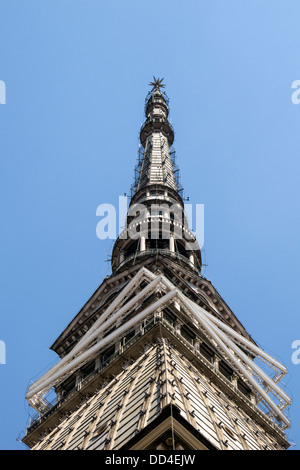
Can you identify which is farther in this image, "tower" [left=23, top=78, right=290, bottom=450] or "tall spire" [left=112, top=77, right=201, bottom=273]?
"tall spire" [left=112, top=77, right=201, bottom=273]

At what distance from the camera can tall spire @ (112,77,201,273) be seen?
7475 cm

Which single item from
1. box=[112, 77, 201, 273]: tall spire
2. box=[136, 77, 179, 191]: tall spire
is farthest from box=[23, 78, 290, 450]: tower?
box=[136, 77, 179, 191]: tall spire

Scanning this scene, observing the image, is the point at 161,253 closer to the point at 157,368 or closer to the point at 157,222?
the point at 157,222

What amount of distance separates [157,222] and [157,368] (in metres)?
37.3

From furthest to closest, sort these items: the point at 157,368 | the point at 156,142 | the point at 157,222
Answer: the point at 156,142 < the point at 157,222 < the point at 157,368

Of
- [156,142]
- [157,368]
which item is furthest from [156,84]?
[157,368]

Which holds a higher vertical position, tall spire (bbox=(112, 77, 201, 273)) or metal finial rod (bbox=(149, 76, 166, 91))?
metal finial rod (bbox=(149, 76, 166, 91))

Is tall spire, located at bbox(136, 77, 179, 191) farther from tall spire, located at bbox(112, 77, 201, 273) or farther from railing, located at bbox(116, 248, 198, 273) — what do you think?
railing, located at bbox(116, 248, 198, 273)

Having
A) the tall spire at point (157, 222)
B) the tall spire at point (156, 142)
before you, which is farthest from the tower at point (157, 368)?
the tall spire at point (156, 142)

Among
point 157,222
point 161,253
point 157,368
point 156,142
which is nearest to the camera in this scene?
point 157,368

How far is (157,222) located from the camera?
77.1m

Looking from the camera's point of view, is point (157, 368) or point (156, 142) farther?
point (156, 142)

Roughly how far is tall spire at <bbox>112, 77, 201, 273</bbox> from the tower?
0.50 feet

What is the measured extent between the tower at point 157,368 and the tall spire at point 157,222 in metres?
0.15
